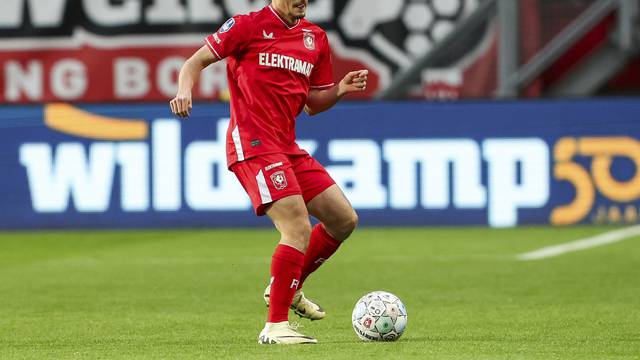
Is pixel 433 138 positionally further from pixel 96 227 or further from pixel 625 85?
pixel 625 85

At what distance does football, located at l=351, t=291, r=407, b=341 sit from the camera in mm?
7375

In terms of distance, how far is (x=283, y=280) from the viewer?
746cm

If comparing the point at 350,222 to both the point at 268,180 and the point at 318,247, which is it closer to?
the point at 318,247

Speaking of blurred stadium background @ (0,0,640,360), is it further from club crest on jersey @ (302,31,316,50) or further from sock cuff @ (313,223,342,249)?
club crest on jersey @ (302,31,316,50)

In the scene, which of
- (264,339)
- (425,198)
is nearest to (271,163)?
(264,339)

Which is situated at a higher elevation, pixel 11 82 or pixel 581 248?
pixel 11 82

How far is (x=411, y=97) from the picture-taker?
61.6 ft

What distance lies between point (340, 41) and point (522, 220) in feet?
15.3

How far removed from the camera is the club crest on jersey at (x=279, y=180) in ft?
24.8

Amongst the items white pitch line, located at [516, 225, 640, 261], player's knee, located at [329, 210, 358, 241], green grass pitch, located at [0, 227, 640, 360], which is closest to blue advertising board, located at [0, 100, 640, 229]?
green grass pitch, located at [0, 227, 640, 360]

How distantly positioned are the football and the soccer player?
254mm

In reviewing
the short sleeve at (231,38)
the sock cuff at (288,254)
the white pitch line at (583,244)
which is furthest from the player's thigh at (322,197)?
the white pitch line at (583,244)

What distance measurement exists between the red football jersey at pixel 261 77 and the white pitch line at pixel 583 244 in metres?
5.38

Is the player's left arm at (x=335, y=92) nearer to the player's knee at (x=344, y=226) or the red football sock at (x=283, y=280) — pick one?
the player's knee at (x=344, y=226)
